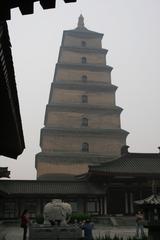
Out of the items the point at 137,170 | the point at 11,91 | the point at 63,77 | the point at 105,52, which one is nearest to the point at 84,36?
the point at 105,52

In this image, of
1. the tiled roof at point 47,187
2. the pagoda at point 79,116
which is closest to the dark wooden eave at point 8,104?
the tiled roof at point 47,187

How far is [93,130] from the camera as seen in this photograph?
122ft

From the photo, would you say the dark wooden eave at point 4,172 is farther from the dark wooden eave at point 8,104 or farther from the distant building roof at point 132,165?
the dark wooden eave at point 8,104

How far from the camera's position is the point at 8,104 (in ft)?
18.3

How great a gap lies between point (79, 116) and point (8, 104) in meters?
32.2

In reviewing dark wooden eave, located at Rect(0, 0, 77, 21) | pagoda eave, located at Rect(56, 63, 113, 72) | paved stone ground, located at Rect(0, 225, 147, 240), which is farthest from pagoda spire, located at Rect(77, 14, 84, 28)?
dark wooden eave, located at Rect(0, 0, 77, 21)

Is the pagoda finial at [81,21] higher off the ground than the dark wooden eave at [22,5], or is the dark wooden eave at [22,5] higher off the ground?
the pagoda finial at [81,21]

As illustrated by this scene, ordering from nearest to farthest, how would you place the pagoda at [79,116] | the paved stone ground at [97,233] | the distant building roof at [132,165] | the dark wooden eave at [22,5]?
the dark wooden eave at [22,5]
the paved stone ground at [97,233]
the distant building roof at [132,165]
the pagoda at [79,116]

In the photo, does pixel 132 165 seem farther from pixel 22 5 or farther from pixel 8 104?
pixel 22 5

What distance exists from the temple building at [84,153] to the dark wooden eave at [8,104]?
760 inches

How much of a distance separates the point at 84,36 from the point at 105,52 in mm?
3179

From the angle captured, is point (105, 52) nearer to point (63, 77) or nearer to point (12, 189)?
point (63, 77)

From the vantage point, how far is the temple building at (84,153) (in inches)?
1136

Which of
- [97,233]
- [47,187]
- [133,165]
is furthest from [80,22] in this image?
[97,233]
